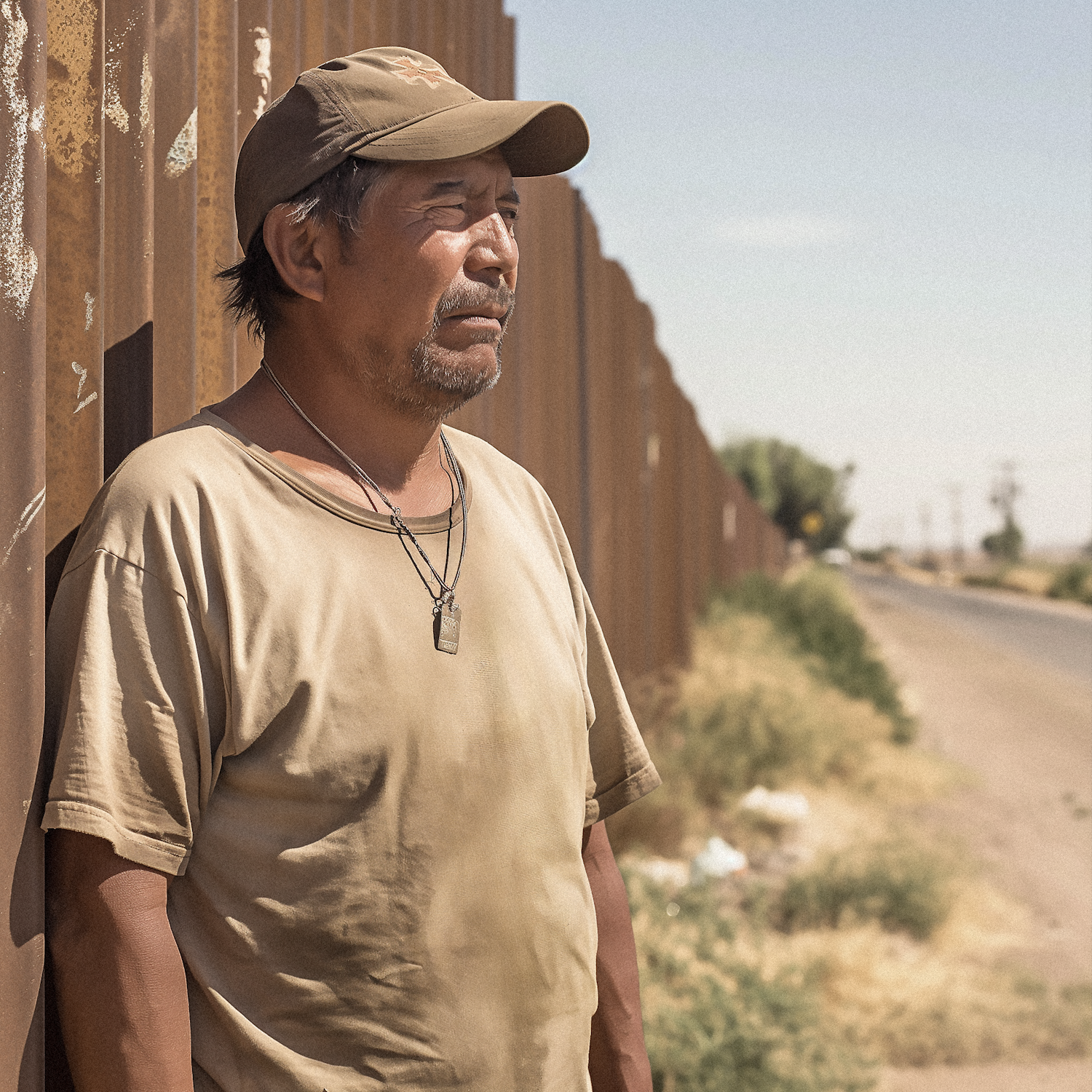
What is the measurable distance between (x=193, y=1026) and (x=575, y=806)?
0.57 m

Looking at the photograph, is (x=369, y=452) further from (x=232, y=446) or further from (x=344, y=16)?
(x=344, y=16)

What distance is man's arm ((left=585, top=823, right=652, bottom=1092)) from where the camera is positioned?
5.92ft

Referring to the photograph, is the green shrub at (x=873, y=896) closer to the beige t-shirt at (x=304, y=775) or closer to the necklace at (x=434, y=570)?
the beige t-shirt at (x=304, y=775)

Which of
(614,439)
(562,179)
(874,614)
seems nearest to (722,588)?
(614,439)

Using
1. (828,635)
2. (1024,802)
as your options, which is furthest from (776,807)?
(828,635)

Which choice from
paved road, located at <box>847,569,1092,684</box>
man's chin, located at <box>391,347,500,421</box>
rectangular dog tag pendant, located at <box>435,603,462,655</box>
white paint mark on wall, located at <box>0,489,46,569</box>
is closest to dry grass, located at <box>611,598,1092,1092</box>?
rectangular dog tag pendant, located at <box>435,603,462,655</box>

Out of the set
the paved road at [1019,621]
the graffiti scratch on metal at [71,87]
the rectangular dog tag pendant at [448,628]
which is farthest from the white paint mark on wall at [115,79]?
the paved road at [1019,621]

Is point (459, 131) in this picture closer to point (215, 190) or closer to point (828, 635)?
point (215, 190)

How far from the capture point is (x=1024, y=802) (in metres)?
8.26

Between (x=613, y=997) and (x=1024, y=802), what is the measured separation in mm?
7381

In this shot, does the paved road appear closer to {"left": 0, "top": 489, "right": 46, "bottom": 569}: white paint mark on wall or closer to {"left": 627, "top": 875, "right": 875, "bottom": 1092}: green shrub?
{"left": 627, "top": 875, "right": 875, "bottom": 1092}: green shrub

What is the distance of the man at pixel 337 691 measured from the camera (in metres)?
1.24

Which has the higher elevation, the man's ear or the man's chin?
the man's ear

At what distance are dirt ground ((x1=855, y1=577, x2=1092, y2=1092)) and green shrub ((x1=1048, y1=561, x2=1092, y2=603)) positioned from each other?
2885 cm
